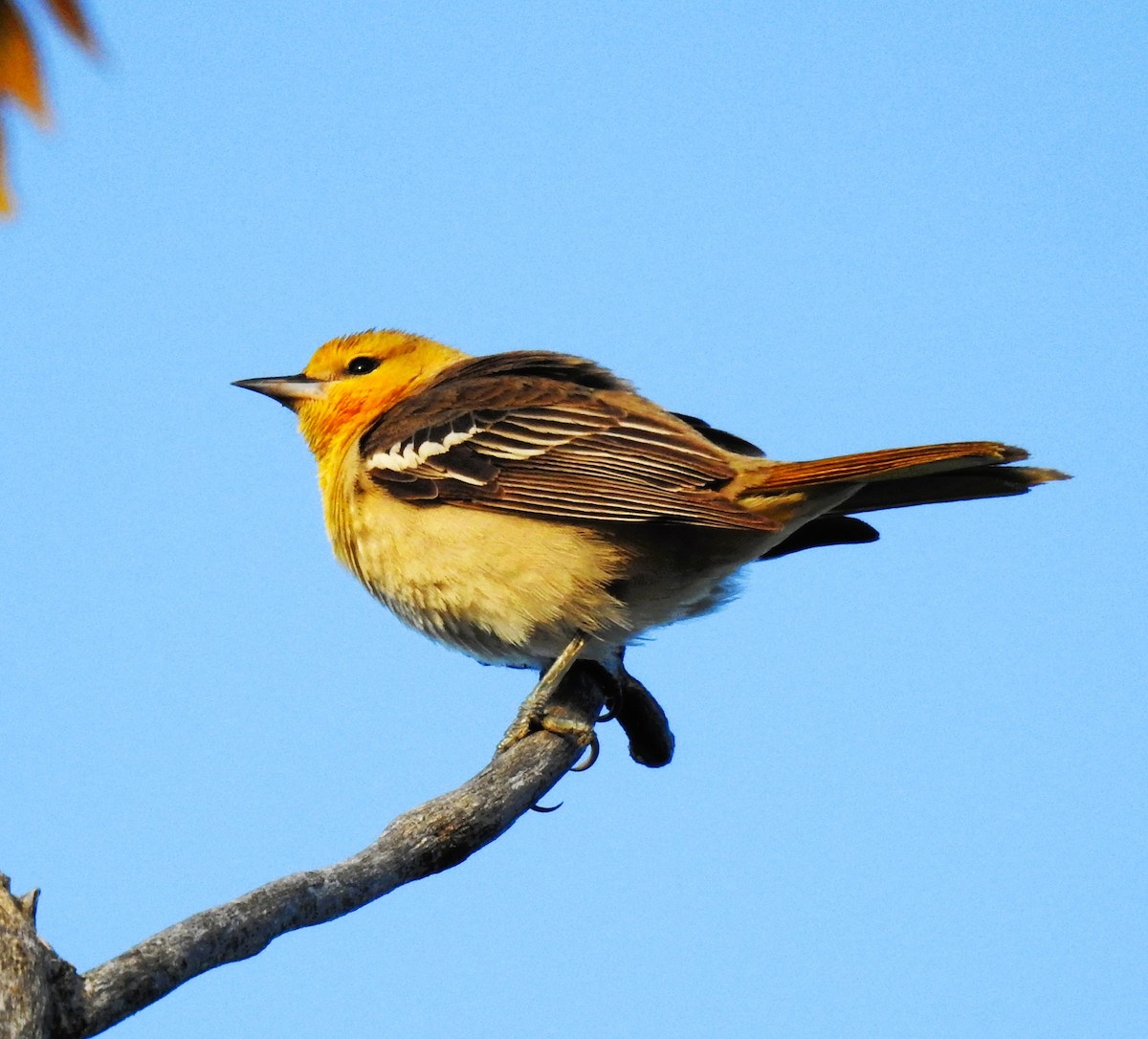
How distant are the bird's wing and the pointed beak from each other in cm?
60

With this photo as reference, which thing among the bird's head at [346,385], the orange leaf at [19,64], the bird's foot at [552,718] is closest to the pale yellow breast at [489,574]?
the bird's foot at [552,718]

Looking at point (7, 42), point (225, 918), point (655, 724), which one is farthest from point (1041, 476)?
point (7, 42)

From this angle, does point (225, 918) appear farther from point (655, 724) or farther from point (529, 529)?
point (655, 724)

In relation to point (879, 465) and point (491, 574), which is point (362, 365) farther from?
point (879, 465)

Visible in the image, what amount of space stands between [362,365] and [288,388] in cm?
40

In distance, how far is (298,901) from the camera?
9.88 feet

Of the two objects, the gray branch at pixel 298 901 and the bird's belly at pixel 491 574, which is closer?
the gray branch at pixel 298 901

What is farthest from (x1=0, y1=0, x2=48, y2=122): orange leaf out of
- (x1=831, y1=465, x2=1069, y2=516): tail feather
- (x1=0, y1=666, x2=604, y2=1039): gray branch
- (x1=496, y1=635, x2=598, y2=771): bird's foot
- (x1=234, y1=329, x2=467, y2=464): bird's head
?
(x1=234, y1=329, x2=467, y2=464): bird's head

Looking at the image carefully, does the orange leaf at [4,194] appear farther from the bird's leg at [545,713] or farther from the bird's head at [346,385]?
the bird's head at [346,385]

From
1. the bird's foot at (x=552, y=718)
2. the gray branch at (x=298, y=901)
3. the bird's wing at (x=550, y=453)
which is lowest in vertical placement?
the gray branch at (x=298, y=901)

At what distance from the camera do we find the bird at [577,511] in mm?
5086

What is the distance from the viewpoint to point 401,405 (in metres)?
6.20

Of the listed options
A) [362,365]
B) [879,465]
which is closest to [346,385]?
[362,365]

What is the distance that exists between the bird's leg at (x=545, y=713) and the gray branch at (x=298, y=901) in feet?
1.00
